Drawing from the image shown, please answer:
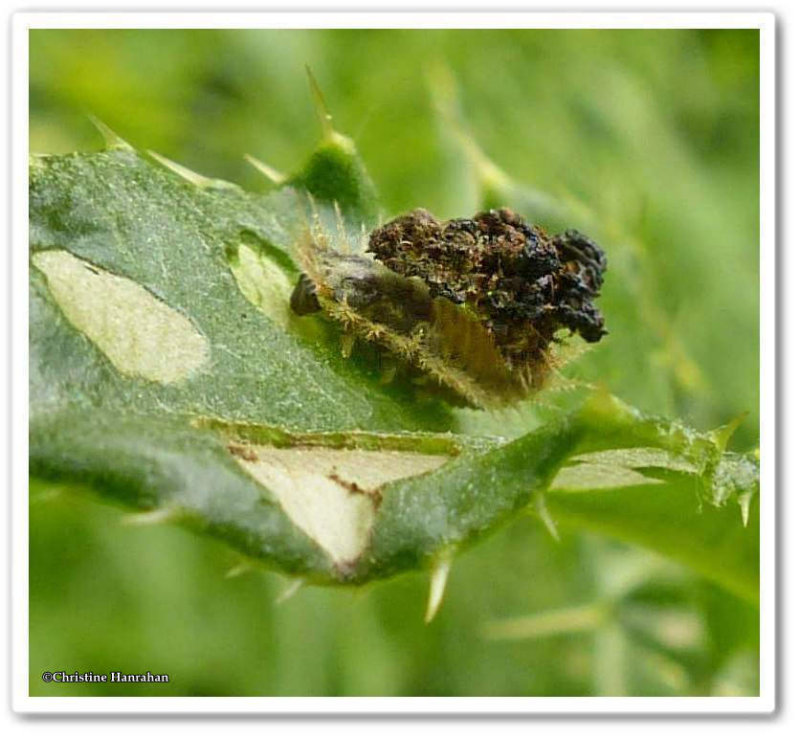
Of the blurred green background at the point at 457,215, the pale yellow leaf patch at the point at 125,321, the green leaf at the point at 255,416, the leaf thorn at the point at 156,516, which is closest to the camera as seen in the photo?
the leaf thorn at the point at 156,516

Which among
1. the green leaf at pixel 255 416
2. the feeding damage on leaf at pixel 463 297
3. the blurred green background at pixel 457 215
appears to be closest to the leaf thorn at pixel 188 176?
the green leaf at pixel 255 416

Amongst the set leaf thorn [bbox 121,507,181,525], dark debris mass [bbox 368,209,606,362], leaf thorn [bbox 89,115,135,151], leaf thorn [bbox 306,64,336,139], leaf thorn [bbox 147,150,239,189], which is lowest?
leaf thorn [bbox 121,507,181,525]

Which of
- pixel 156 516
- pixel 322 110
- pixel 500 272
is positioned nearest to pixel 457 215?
pixel 322 110

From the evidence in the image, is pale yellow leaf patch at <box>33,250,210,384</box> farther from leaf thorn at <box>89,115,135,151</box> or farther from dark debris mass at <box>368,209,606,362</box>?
dark debris mass at <box>368,209,606,362</box>

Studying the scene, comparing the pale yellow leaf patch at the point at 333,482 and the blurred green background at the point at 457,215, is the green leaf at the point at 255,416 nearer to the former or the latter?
the pale yellow leaf patch at the point at 333,482

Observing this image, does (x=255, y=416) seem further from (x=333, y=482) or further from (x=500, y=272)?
(x=500, y=272)

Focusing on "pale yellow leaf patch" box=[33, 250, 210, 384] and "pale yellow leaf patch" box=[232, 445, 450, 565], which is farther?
"pale yellow leaf patch" box=[33, 250, 210, 384]

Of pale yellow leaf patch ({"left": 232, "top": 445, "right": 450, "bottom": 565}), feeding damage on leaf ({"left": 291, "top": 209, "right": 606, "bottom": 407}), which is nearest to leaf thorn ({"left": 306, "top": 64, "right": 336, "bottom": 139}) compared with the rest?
feeding damage on leaf ({"left": 291, "top": 209, "right": 606, "bottom": 407})

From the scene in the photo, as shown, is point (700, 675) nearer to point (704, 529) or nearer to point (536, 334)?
point (704, 529)
